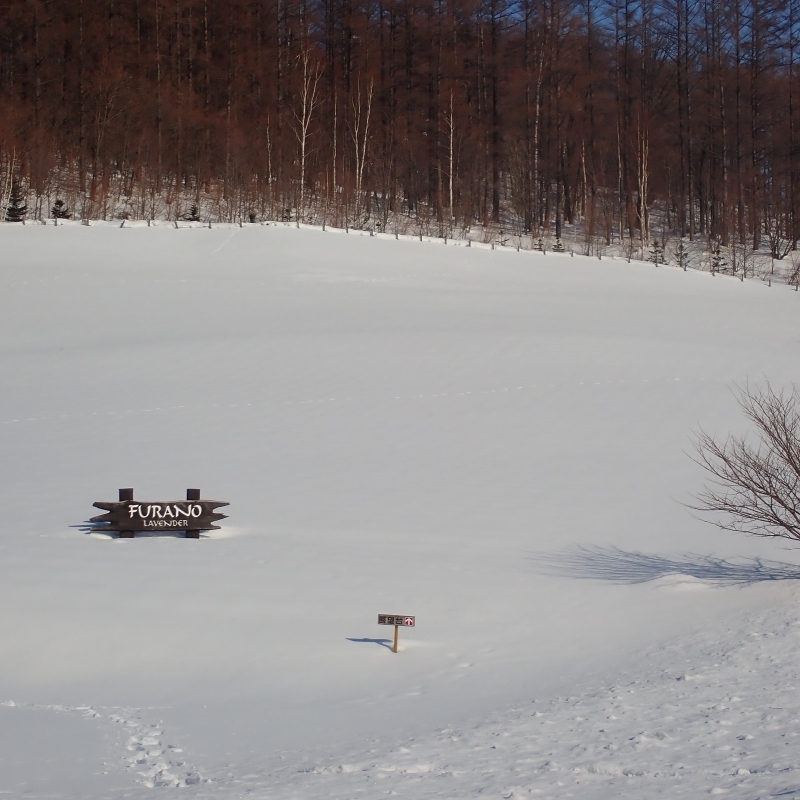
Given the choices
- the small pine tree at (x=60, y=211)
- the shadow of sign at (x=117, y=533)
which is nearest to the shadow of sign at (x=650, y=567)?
the shadow of sign at (x=117, y=533)

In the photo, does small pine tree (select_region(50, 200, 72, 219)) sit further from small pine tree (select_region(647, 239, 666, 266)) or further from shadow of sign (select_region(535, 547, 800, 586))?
shadow of sign (select_region(535, 547, 800, 586))

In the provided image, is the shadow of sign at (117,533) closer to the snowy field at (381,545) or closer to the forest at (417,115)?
the snowy field at (381,545)

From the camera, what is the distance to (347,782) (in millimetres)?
6711

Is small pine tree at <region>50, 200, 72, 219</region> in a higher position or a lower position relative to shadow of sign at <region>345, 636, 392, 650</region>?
higher

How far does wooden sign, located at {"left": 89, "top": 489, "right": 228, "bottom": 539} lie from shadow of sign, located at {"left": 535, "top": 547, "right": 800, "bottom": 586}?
480cm

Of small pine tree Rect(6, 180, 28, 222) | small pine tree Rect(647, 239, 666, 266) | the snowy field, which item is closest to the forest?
small pine tree Rect(647, 239, 666, 266)

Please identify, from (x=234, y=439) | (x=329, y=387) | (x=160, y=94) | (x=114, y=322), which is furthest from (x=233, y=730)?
(x=160, y=94)

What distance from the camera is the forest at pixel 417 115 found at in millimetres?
46281

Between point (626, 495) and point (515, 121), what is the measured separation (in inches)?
1549

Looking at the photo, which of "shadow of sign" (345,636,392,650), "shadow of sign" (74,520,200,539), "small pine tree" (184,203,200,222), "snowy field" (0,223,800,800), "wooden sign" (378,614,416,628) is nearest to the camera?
"snowy field" (0,223,800,800)

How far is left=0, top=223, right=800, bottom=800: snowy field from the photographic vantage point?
7.39 m

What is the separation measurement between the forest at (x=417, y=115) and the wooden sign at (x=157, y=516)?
30731 mm

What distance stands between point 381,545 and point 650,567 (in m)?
3.70

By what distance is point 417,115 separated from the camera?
175 ft
